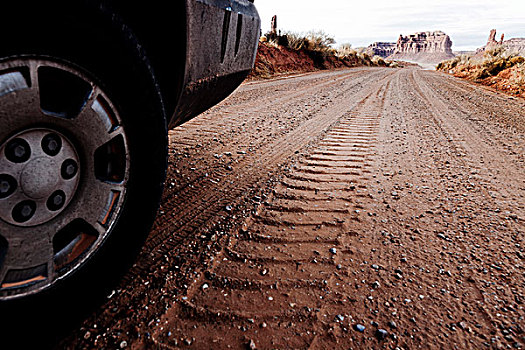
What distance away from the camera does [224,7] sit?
1775 millimetres

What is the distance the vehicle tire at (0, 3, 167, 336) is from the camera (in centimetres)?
94

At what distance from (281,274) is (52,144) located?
1210 millimetres

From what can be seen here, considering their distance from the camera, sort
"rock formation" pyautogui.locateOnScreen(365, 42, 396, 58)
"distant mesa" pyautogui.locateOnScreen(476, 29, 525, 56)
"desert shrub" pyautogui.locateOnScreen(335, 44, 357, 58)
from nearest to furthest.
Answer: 1. "distant mesa" pyautogui.locateOnScreen(476, 29, 525, 56)
2. "desert shrub" pyautogui.locateOnScreen(335, 44, 357, 58)
3. "rock formation" pyautogui.locateOnScreen(365, 42, 396, 58)

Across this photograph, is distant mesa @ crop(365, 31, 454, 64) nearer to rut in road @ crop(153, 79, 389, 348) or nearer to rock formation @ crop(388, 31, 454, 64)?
rock formation @ crop(388, 31, 454, 64)

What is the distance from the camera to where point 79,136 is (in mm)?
1085

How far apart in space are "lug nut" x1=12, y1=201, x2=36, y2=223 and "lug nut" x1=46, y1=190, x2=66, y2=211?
0.16 ft

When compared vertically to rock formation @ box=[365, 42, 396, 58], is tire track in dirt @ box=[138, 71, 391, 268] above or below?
below

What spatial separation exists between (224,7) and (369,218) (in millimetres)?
1721

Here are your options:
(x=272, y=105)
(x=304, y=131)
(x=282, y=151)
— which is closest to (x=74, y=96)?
(x=282, y=151)

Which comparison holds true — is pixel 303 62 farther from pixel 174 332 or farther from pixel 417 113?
pixel 174 332

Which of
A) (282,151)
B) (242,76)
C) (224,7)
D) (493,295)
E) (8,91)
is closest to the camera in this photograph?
(8,91)

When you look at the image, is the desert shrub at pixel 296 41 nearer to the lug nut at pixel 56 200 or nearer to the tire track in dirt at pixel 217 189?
the tire track in dirt at pixel 217 189

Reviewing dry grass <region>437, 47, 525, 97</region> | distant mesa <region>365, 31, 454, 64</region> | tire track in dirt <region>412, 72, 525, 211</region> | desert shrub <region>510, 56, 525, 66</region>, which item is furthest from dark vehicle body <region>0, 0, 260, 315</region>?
distant mesa <region>365, 31, 454, 64</region>

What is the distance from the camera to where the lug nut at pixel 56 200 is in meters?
1.05
